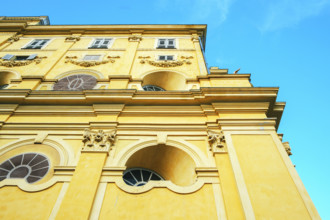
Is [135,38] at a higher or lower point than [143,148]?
higher

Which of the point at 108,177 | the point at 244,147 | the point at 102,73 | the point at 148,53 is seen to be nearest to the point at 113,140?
the point at 108,177

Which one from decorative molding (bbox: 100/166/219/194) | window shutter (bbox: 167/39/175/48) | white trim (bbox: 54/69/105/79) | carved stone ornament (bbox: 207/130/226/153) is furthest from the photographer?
window shutter (bbox: 167/39/175/48)

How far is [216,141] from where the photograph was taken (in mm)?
7594

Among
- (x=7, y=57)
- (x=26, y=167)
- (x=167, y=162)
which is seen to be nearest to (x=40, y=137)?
(x=26, y=167)

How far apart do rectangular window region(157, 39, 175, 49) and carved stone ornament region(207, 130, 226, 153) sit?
29.9 ft

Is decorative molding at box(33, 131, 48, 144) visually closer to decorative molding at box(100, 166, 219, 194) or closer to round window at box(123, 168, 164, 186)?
decorative molding at box(100, 166, 219, 194)

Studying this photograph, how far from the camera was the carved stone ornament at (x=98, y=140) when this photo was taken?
24.3ft

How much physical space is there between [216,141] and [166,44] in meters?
10.2

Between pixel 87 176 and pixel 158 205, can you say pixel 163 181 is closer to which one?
pixel 158 205

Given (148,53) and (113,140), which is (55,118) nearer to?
(113,140)

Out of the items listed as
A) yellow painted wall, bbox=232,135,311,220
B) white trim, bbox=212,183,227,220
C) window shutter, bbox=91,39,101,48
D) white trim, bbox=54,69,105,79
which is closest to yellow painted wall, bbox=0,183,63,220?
white trim, bbox=212,183,227,220

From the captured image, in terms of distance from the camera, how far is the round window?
7793mm

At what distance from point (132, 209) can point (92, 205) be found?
0.99 meters

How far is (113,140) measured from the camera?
7.76m
